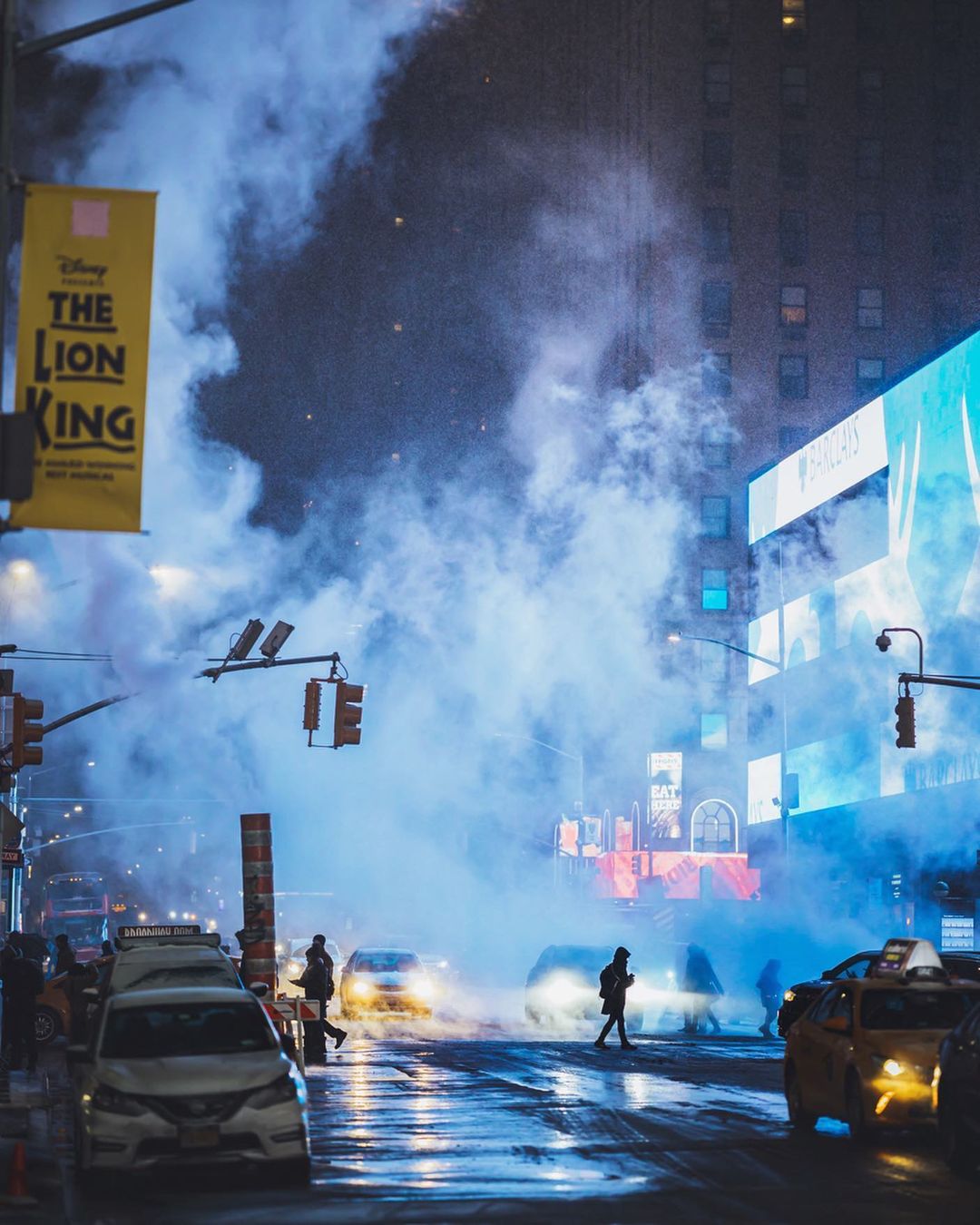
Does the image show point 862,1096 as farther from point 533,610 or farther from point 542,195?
point 542,195

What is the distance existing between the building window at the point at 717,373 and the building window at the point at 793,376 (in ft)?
7.96

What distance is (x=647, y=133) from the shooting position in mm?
82188

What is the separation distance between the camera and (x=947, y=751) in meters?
44.3

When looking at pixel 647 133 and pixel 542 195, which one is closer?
pixel 542 195

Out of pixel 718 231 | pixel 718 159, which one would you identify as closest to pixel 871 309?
A: pixel 718 231

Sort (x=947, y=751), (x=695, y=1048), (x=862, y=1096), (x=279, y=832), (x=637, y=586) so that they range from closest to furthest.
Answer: (x=862, y=1096), (x=695, y=1048), (x=947, y=751), (x=279, y=832), (x=637, y=586)

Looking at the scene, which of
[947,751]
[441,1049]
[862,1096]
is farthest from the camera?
[947,751]

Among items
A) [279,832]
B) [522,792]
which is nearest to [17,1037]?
[279,832]

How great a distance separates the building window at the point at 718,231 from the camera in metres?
81.4

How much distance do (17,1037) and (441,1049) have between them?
6.48 m

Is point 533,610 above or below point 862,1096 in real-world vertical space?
above

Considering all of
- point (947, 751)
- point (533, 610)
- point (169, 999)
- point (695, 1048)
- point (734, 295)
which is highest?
point (734, 295)

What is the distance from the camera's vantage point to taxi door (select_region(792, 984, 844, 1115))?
15469 mm

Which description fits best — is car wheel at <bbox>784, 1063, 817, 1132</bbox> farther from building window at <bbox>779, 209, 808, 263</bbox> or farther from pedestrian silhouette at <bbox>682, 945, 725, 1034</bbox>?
building window at <bbox>779, 209, 808, 263</bbox>
